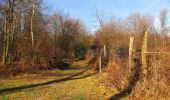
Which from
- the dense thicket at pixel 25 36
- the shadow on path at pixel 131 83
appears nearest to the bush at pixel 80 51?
the dense thicket at pixel 25 36

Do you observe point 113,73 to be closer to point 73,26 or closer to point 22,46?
point 22,46

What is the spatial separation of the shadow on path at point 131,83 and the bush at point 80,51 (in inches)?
1648

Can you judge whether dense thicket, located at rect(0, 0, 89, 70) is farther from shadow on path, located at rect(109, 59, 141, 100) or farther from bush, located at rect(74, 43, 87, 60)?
bush, located at rect(74, 43, 87, 60)

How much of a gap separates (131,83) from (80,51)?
43.5 meters

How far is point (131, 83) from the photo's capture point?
13578 millimetres

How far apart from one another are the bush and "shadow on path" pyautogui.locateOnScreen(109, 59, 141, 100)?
41.9 meters

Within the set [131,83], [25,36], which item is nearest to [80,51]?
[25,36]

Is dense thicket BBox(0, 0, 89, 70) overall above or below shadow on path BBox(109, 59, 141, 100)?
above

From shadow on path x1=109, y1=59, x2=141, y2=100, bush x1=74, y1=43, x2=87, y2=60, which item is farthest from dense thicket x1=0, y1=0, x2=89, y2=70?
bush x1=74, y1=43, x2=87, y2=60

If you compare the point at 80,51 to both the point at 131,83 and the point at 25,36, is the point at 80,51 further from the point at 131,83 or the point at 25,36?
the point at 131,83

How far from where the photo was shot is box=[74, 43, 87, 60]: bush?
56.5 meters

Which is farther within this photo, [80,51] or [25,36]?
[80,51]

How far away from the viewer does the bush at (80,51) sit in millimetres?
56478

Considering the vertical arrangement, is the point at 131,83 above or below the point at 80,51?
below
